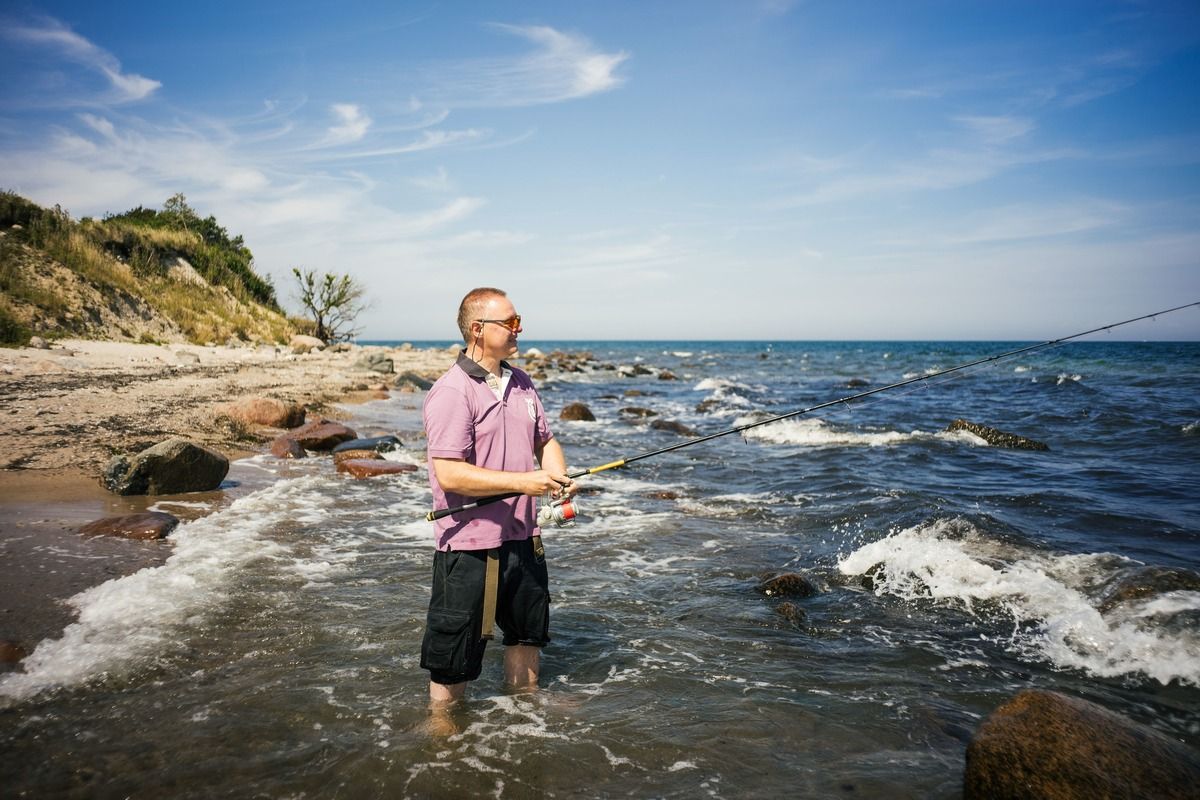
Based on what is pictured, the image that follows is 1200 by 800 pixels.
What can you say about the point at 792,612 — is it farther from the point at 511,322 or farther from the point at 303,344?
the point at 303,344

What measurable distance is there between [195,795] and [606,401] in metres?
24.3

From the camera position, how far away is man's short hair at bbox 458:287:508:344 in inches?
146

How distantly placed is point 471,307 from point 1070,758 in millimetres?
3918

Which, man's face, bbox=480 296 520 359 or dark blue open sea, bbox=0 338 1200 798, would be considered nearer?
dark blue open sea, bbox=0 338 1200 798

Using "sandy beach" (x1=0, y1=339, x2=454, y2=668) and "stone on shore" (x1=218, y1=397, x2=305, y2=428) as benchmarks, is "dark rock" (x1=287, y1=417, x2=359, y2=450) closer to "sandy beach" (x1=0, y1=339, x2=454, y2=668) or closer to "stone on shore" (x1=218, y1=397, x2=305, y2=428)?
"sandy beach" (x1=0, y1=339, x2=454, y2=668)

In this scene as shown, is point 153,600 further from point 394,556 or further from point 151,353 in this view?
point 151,353

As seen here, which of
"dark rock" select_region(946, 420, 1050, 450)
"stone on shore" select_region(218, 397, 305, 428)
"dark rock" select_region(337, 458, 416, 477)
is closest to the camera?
"dark rock" select_region(337, 458, 416, 477)

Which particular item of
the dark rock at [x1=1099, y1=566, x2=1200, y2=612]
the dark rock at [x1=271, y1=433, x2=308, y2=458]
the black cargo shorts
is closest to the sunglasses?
the black cargo shorts

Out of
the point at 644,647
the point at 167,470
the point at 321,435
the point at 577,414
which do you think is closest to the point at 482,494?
the point at 644,647

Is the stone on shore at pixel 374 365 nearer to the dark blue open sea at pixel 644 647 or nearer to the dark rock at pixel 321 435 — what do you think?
the dark rock at pixel 321 435

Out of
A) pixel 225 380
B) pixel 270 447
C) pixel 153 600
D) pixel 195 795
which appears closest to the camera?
pixel 195 795

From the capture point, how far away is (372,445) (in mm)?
12836

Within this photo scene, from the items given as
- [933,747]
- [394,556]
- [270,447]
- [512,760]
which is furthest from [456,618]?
[270,447]

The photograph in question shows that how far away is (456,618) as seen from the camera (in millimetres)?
3500
